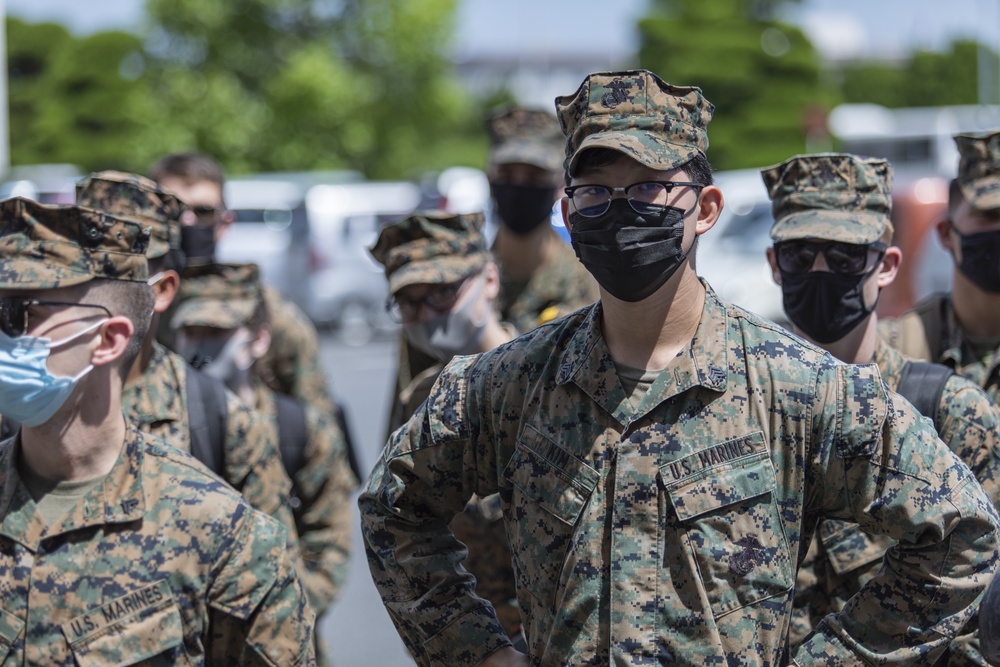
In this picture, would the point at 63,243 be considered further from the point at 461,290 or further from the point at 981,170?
the point at 981,170

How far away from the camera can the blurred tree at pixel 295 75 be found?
3125 cm

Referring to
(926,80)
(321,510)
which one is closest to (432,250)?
(321,510)

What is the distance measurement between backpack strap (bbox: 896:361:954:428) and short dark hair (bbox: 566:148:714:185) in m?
0.87

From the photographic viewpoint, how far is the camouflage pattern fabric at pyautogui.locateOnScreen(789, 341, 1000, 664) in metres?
2.88

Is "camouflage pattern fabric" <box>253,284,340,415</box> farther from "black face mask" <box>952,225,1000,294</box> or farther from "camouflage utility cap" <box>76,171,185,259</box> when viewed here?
"black face mask" <box>952,225,1000,294</box>

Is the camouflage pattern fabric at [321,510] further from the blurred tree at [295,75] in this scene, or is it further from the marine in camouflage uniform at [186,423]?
the blurred tree at [295,75]

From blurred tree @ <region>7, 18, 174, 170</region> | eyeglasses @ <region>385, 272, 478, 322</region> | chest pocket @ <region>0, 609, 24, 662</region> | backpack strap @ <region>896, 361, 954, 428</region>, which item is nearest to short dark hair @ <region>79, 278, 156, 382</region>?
chest pocket @ <region>0, 609, 24, 662</region>

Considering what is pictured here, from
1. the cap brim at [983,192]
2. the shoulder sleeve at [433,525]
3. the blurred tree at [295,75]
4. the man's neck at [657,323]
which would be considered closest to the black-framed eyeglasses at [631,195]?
the man's neck at [657,323]

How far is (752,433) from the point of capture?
2287mm

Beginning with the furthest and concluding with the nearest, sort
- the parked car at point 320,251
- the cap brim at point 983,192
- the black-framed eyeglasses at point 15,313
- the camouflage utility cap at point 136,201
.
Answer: the parked car at point 320,251 → the camouflage utility cap at point 136,201 → the cap brim at point 983,192 → the black-framed eyeglasses at point 15,313

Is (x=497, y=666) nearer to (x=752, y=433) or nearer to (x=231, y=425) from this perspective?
(x=752, y=433)

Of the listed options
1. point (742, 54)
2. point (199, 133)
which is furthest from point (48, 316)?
point (742, 54)

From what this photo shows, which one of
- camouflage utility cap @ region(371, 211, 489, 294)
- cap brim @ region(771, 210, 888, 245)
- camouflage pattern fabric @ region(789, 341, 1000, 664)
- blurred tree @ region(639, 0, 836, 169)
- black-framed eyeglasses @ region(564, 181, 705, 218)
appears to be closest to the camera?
black-framed eyeglasses @ region(564, 181, 705, 218)

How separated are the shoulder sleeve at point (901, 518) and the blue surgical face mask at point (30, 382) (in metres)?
1.50
